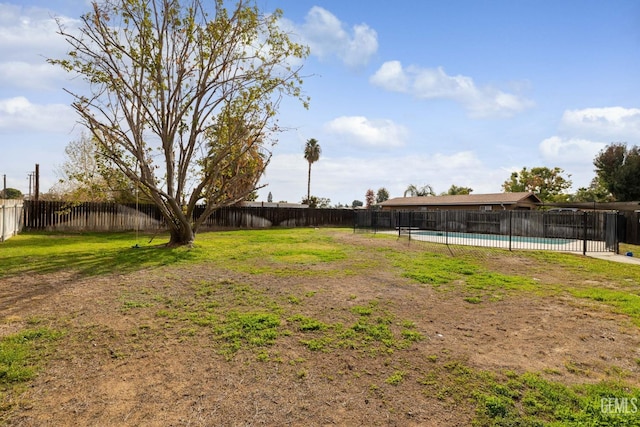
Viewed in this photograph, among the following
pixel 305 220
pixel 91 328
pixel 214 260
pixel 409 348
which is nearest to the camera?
pixel 409 348

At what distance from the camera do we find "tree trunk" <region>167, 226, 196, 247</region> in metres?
12.4

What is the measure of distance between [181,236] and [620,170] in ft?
120

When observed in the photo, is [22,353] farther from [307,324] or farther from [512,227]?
[512,227]

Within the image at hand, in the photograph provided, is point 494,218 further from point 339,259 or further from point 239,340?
point 239,340

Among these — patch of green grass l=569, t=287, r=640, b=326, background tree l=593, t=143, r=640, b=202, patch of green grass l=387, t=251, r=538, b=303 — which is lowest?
patch of green grass l=569, t=287, r=640, b=326

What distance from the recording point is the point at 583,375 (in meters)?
3.29

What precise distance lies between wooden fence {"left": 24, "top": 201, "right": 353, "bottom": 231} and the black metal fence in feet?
24.3

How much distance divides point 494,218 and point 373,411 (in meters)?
21.9

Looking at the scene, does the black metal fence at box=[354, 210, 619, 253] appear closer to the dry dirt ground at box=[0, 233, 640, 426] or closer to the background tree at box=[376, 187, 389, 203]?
the dry dirt ground at box=[0, 233, 640, 426]

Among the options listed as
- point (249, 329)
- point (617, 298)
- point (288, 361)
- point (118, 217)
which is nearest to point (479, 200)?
point (617, 298)

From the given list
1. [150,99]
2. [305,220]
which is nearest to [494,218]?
[305,220]

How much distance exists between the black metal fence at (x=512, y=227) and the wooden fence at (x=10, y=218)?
54.1 ft

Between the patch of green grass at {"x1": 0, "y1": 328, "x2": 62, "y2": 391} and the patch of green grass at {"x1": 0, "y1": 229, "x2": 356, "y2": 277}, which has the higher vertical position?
the patch of green grass at {"x1": 0, "y1": 229, "x2": 356, "y2": 277}

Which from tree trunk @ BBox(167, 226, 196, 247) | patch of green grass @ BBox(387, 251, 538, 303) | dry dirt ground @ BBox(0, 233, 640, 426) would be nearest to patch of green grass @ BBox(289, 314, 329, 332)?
dry dirt ground @ BBox(0, 233, 640, 426)
